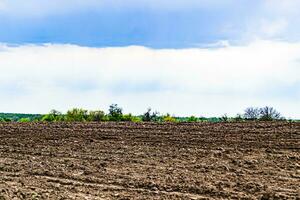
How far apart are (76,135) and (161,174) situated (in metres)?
8.30

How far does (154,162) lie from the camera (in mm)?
14664

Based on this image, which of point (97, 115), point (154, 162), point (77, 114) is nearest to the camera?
point (154, 162)

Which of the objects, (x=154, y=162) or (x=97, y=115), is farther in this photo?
(x=97, y=115)

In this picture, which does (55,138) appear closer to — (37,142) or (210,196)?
(37,142)

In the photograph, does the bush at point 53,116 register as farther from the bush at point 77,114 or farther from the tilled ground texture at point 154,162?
the tilled ground texture at point 154,162

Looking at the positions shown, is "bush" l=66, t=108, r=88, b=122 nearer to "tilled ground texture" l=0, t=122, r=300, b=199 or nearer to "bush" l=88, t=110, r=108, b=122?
"bush" l=88, t=110, r=108, b=122

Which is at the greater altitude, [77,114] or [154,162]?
[77,114]

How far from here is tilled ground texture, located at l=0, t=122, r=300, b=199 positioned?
11.3 m

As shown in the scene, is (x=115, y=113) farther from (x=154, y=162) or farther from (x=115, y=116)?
(x=154, y=162)

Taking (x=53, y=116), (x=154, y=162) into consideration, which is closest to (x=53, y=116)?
(x=53, y=116)

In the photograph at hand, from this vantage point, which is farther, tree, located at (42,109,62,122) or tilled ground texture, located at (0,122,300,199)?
tree, located at (42,109,62,122)

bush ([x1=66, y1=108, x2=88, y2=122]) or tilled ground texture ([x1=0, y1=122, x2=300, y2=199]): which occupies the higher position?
bush ([x1=66, y1=108, x2=88, y2=122])

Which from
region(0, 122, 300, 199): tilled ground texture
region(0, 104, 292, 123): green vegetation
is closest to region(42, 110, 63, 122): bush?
region(0, 104, 292, 123): green vegetation

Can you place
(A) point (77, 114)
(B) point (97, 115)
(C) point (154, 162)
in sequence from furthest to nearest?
(A) point (77, 114), (B) point (97, 115), (C) point (154, 162)
